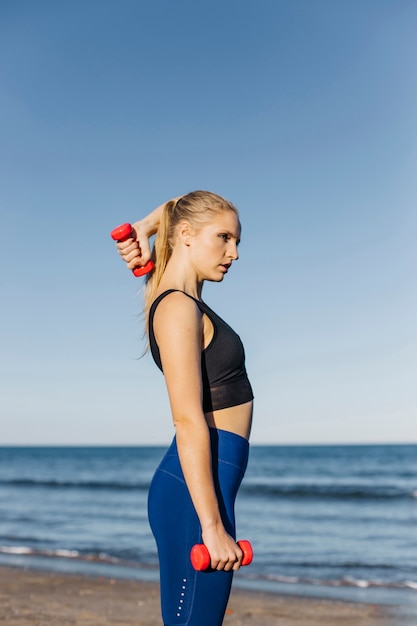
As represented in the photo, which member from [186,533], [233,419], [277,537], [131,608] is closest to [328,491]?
[277,537]

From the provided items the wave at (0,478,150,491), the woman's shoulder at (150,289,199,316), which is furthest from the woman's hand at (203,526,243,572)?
the wave at (0,478,150,491)

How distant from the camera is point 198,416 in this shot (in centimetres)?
195

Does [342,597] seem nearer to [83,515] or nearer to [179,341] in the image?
[179,341]

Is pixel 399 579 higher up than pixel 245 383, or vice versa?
pixel 245 383

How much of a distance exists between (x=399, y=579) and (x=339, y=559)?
1396mm

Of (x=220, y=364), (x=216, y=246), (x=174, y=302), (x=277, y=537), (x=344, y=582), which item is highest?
(x=216, y=246)

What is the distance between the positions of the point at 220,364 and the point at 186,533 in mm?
488

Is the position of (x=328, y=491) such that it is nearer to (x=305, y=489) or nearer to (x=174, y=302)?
(x=305, y=489)

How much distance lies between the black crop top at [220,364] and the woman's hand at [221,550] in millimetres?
374

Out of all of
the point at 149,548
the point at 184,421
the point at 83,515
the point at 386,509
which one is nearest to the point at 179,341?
the point at 184,421

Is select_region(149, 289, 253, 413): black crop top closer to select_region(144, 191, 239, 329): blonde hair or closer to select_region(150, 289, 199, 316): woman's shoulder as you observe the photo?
select_region(150, 289, 199, 316): woman's shoulder

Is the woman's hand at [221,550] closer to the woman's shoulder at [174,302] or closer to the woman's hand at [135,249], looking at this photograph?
the woman's shoulder at [174,302]

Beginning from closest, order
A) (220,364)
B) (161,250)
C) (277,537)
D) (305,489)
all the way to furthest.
Answer: (220,364)
(161,250)
(277,537)
(305,489)

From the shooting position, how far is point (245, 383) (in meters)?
2.19
